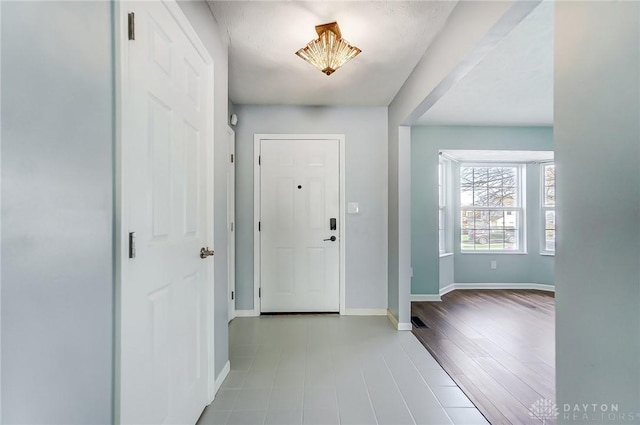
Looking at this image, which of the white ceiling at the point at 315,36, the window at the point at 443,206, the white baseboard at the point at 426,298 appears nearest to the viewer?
the white ceiling at the point at 315,36

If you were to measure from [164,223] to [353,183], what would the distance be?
7.73 ft

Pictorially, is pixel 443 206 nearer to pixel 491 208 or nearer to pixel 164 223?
pixel 491 208

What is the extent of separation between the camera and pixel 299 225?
3.30 meters

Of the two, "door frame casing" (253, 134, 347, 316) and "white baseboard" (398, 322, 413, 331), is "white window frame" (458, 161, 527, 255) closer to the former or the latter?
"white baseboard" (398, 322, 413, 331)

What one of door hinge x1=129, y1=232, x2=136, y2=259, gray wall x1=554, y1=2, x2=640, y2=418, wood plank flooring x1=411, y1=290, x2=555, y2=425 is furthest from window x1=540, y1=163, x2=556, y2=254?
door hinge x1=129, y1=232, x2=136, y2=259

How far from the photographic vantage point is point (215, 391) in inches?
72.3

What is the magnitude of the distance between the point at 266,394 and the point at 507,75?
3.31 m

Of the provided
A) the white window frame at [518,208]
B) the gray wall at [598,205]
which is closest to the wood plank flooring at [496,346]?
the white window frame at [518,208]

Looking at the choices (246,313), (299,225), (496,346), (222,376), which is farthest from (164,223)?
(496,346)

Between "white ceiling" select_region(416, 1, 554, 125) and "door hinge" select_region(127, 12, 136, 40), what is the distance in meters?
2.23

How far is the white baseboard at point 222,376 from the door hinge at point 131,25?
1.92 meters

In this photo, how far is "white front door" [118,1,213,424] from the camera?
3.37 feet

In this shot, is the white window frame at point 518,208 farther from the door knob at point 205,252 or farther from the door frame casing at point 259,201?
the door knob at point 205,252

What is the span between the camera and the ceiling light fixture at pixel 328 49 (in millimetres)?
1865
